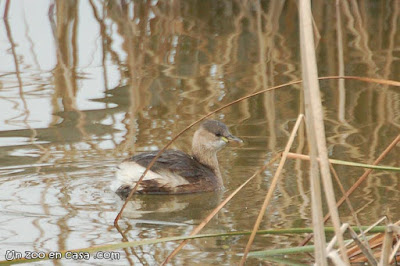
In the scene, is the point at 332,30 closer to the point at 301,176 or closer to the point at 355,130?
the point at 355,130

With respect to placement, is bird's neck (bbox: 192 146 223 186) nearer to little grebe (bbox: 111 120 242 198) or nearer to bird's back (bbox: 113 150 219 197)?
little grebe (bbox: 111 120 242 198)

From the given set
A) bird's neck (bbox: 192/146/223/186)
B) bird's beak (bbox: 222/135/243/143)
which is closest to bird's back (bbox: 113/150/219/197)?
bird's neck (bbox: 192/146/223/186)

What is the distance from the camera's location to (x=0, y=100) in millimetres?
8070

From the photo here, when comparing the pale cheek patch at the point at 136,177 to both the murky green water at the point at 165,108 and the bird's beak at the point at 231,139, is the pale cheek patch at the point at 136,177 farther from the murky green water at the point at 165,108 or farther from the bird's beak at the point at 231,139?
the bird's beak at the point at 231,139

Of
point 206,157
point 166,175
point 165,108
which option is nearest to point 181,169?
point 166,175

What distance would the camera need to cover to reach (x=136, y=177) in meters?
5.79

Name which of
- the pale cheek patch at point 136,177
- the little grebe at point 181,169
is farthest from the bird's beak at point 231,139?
the pale cheek patch at point 136,177

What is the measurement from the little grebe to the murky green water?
8 cm

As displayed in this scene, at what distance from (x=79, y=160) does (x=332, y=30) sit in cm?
543

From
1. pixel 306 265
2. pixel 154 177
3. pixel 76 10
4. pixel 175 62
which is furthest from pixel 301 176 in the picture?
pixel 76 10

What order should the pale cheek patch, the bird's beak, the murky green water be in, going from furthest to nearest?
the bird's beak < the pale cheek patch < the murky green water

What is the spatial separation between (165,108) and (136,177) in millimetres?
2107

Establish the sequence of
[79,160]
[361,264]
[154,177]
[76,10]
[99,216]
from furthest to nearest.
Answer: [76,10]
[79,160]
[154,177]
[99,216]
[361,264]

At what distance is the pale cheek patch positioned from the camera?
578 cm
